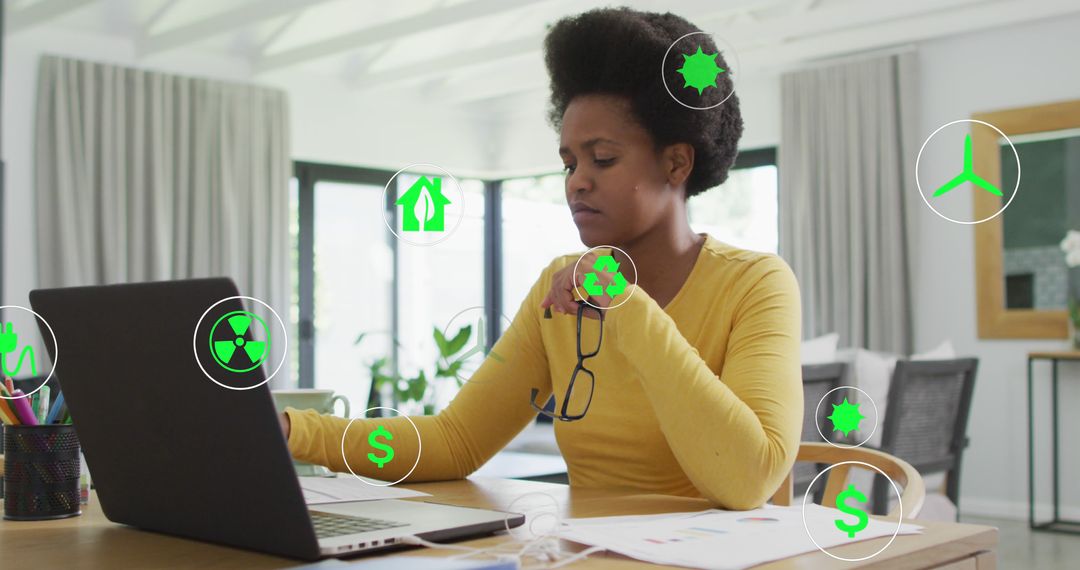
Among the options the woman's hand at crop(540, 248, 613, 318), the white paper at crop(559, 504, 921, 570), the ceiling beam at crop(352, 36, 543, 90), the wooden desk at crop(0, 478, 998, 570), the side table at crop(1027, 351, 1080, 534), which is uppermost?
the ceiling beam at crop(352, 36, 543, 90)

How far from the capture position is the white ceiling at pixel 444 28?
481 cm

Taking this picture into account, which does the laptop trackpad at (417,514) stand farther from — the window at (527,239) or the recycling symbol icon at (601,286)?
the window at (527,239)

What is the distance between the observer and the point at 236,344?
0.68 meters

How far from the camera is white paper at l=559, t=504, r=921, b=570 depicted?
30.8 inches

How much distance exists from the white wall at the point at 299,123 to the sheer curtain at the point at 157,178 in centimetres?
8

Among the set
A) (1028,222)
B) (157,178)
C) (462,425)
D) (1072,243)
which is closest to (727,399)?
(462,425)

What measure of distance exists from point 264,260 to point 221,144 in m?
0.66

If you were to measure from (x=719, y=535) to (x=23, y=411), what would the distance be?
677 millimetres

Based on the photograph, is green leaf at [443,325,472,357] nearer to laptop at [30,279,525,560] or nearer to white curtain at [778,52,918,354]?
laptop at [30,279,525,560]

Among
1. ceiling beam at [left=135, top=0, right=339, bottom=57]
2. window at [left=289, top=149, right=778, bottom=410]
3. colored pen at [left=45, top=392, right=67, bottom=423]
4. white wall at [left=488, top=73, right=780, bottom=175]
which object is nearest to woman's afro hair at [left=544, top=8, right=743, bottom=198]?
colored pen at [left=45, top=392, right=67, bottom=423]

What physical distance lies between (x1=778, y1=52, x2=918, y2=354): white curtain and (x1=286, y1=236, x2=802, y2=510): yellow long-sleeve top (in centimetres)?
411

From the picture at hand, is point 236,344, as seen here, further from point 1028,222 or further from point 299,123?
point 299,123

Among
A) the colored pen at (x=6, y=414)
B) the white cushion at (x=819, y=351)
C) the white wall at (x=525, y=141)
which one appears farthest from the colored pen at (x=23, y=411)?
the white wall at (x=525, y=141)

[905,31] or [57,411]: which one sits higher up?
[905,31]
